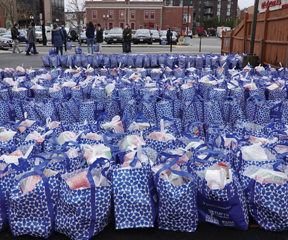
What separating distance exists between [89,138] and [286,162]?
6.46 feet

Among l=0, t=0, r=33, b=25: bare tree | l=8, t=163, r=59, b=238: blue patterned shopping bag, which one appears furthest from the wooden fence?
l=0, t=0, r=33, b=25: bare tree

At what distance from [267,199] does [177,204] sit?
71 cm

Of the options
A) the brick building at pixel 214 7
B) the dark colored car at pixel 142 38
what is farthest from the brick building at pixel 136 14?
the dark colored car at pixel 142 38

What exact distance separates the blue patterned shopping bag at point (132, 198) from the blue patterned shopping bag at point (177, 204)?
0.10m

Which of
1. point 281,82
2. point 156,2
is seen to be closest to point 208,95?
point 281,82

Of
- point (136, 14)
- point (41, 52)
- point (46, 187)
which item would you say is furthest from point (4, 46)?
point (136, 14)

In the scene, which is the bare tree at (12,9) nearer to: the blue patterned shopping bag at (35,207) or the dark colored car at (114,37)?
the dark colored car at (114,37)

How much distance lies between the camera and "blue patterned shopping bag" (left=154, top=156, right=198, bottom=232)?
7.76ft

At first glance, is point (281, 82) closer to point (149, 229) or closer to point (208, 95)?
point (208, 95)

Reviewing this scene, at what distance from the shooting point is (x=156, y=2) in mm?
69562

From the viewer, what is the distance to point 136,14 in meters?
71.4

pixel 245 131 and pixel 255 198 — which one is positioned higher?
pixel 245 131

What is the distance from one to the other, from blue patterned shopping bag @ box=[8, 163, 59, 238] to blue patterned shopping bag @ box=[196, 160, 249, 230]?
47.0 inches

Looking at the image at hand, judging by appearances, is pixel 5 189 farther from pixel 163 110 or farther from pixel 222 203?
pixel 163 110
